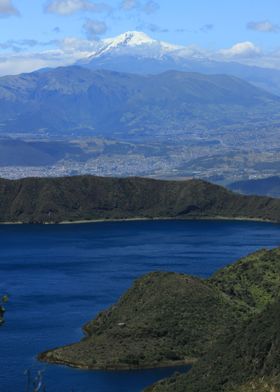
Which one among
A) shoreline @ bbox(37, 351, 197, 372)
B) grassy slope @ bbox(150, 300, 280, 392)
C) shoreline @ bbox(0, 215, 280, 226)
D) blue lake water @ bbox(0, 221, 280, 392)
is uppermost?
grassy slope @ bbox(150, 300, 280, 392)

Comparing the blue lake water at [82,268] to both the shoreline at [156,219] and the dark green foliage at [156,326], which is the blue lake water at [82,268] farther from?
the shoreline at [156,219]

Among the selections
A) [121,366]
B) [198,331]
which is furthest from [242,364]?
[198,331]

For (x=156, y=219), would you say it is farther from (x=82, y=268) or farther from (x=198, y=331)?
(x=198, y=331)

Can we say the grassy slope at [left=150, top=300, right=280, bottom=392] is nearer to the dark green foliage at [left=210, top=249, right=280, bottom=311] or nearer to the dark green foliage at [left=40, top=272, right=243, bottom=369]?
the dark green foliage at [left=40, top=272, right=243, bottom=369]

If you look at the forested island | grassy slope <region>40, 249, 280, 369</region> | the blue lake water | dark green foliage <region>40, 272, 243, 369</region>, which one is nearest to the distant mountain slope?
the blue lake water

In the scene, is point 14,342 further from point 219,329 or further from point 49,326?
point 219,329

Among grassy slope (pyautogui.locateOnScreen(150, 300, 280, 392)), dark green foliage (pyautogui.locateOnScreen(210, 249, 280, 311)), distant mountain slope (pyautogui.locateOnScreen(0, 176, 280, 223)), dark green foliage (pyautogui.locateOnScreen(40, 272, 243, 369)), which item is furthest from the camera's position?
distant mountain slope (pyautogui.locateOnScreen(0, 176, 280, 223))

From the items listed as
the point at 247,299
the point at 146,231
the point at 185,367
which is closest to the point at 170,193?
the point at 146,231
